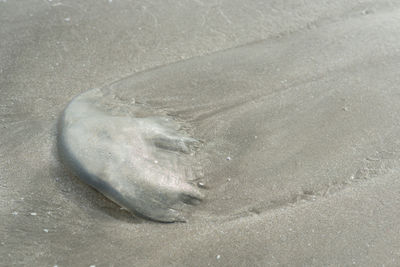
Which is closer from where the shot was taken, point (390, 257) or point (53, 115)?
point (390, 257)

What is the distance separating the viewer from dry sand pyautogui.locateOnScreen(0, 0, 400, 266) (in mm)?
2299

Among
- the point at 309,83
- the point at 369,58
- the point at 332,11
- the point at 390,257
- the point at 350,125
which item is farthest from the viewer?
the point at 332,11

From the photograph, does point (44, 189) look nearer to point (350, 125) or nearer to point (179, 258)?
point (179, 258)

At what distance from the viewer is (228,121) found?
2.99 m

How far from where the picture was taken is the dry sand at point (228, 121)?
7.54 ft

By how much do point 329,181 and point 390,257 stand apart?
1.87 feet

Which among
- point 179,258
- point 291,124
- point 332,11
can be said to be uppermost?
point 332,11

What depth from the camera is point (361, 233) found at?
7.57ft

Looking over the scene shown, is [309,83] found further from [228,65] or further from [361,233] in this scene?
[361,233]

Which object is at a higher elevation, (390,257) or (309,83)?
(309,83)

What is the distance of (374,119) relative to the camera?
298 cm

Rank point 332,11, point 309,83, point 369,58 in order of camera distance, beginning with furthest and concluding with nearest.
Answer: point 332,11, point 369,58, point 309,83

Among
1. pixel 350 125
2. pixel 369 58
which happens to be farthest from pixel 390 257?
pixel 369 58

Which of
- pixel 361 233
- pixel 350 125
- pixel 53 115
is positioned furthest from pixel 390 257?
pixel 53 115
